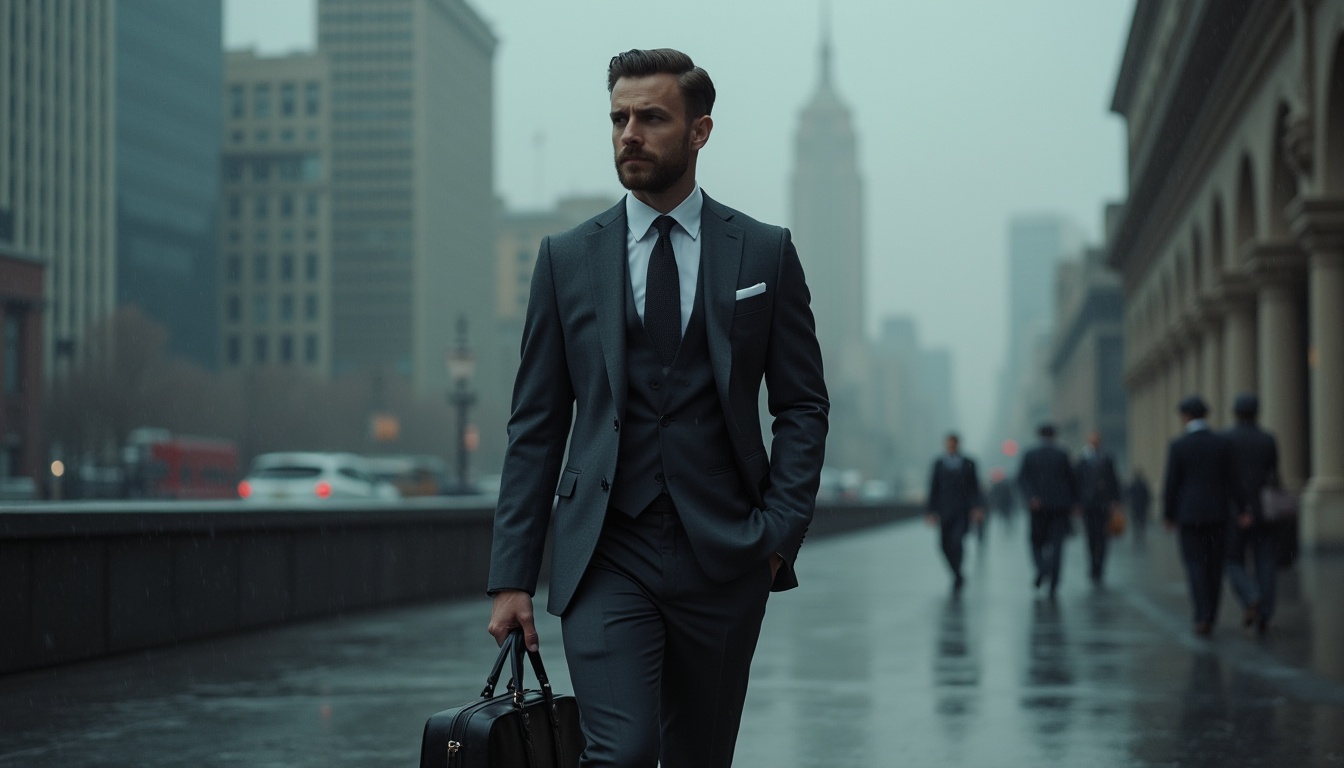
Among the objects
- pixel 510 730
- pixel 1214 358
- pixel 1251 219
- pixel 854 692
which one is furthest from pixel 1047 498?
pixel 1214 358

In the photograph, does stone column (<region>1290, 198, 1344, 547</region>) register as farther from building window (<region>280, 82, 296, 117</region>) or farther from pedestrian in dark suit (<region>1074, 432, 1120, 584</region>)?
building window (<region>280, 82, 296, 117</region>)

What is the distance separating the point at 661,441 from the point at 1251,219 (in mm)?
32614

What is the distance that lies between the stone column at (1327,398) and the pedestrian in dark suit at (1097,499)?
5.08m

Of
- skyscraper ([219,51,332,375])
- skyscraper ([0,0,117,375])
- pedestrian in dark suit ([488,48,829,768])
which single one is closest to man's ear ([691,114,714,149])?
pedestrian in dark suit ([488,48,829,768])

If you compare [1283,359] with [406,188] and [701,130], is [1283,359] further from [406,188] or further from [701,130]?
[406,188]

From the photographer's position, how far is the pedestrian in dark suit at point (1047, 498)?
18.6 m

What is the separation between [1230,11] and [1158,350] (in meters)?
21.5

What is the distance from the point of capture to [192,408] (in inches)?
3410

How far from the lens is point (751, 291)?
12.8 ft

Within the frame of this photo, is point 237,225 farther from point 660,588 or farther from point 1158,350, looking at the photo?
point 660,588

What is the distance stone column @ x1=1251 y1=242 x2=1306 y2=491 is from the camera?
28.8m

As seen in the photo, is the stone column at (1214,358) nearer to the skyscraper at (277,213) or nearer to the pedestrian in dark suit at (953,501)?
the pedestrian in dark suit at (953,501)

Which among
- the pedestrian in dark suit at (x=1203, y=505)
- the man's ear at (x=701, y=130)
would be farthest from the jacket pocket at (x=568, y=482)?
the pedestrian in dark suit at (x=1203, y=505)

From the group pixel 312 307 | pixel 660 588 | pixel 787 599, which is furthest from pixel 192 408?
pixel 660 588
